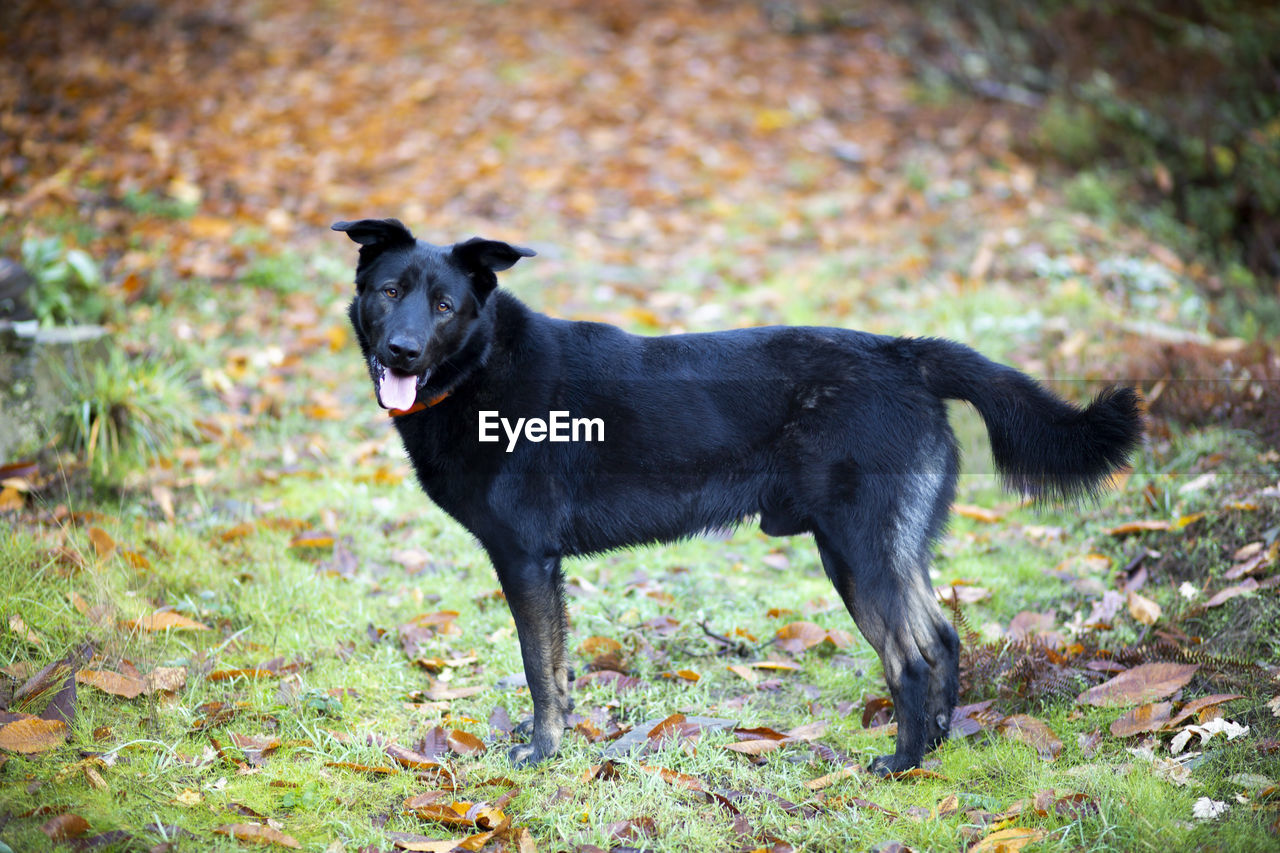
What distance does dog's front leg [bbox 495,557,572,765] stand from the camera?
354cm

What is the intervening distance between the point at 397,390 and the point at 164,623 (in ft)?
5.06

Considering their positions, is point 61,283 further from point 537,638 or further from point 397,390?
point 537,638

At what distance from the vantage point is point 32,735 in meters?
3.19

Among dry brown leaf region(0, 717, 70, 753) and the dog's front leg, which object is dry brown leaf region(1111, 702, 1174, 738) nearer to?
the dog's front leg

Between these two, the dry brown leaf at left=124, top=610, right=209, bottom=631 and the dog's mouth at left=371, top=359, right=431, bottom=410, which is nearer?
the dog's mouth at left=371, top=359, right=431, bottom=410

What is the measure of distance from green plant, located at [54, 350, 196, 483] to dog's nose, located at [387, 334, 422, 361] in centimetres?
267

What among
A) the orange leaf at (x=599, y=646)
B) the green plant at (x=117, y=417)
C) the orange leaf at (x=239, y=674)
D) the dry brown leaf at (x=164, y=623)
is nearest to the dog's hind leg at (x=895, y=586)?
the orange leaf at (x=599, y=646)

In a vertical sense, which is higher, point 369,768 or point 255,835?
point 255,835

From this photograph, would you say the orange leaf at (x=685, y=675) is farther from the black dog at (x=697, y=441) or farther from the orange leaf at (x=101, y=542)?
the orange leaf at (x=101, y=542)

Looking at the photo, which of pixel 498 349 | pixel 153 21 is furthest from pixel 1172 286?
pixel 153 21

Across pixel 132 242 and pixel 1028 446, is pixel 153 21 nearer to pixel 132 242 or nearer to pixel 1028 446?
pixel 132 242

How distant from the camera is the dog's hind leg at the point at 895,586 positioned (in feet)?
11.3
